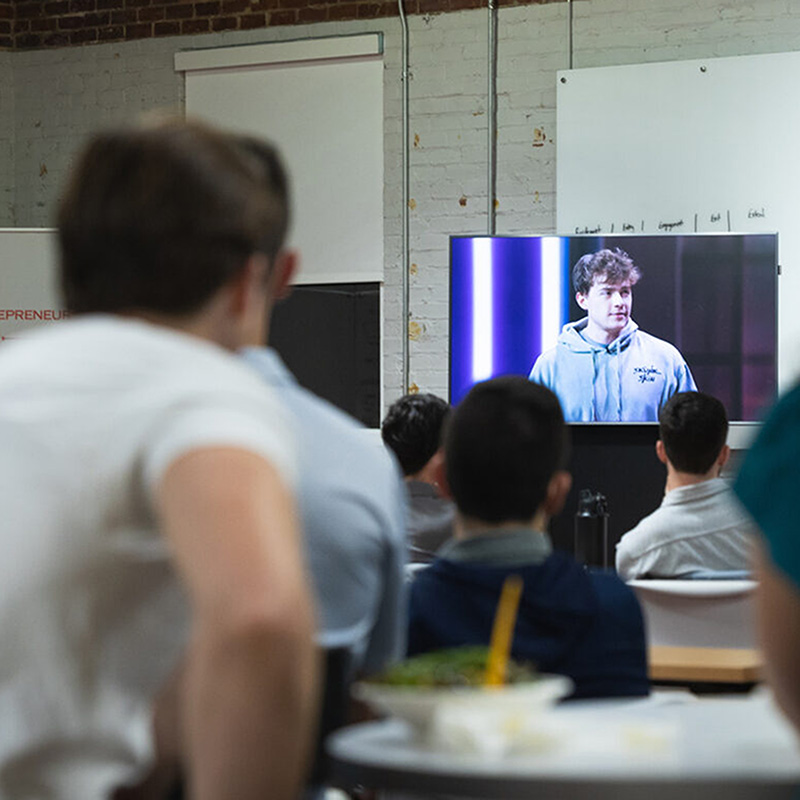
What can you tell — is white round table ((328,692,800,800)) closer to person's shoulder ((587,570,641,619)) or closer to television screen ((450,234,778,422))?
person's shoulder ((587,570,641,619))

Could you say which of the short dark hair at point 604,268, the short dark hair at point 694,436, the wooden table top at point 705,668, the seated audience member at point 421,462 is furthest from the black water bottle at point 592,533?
the short dark hair at point 604,268

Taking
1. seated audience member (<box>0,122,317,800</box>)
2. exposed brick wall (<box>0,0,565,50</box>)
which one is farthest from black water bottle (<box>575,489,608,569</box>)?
exposed brick wall (<box>0,0,565,50</box>)

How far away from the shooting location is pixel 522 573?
5.81 ft

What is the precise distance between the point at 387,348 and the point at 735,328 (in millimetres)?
1681

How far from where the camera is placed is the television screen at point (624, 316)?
20.1ft

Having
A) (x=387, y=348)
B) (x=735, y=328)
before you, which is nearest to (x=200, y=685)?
(x=735, y=328)

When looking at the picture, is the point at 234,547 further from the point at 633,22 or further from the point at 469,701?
the point at 633,22

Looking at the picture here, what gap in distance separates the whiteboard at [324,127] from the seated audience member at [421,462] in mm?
3486

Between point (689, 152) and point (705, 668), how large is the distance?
3924 millimetres

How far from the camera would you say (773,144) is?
6.30 metres

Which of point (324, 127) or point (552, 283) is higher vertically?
point (324, 127)

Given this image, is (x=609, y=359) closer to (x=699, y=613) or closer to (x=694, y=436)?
(x=694, y=436)

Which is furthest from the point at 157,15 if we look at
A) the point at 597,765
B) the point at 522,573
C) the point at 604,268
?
the point at 597,765

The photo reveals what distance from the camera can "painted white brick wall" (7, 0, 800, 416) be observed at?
6516 mm
